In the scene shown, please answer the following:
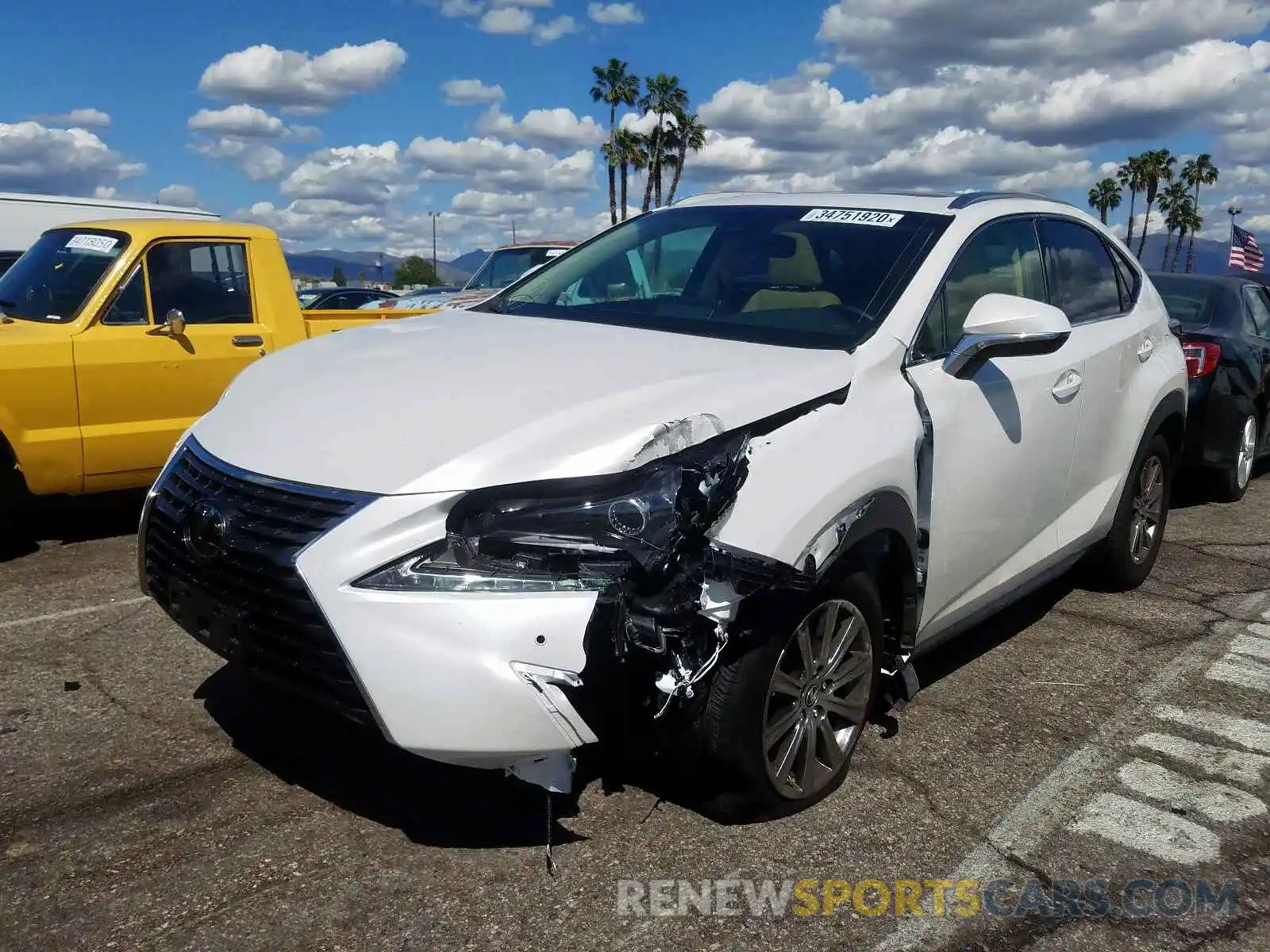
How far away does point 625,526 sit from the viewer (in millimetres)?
2639

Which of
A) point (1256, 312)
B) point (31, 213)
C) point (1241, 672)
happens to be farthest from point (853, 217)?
point (31, 213)

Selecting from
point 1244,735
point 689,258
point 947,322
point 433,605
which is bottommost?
point 1244,735

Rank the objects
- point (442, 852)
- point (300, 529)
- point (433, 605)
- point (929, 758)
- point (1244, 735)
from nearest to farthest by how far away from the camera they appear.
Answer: point (433, 605), point (300, 529), point (442, 852), point (929, 758), point (1244, 735)

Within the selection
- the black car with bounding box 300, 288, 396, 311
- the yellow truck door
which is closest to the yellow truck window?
the yellow truck door

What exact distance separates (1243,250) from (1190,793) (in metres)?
24.4

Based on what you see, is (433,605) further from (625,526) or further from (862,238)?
(862,238)

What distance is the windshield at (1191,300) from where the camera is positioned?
7.87 meters

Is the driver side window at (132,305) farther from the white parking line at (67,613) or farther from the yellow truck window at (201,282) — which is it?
the white parking line at (67,613)

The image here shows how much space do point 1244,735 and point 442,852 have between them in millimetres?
2830

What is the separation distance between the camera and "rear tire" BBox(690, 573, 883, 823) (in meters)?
2.78

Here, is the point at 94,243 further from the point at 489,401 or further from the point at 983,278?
the point at 983,278

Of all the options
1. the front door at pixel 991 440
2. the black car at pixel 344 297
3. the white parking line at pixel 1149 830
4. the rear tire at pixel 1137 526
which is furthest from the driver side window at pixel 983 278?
the black car at pixel 344 297

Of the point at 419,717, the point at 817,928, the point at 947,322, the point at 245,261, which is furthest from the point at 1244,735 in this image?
the point at 245,261

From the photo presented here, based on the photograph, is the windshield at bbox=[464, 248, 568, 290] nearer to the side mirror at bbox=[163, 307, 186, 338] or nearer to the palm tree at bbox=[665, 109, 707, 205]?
the side mirror at bbox=[163, 307, 186, 338]
